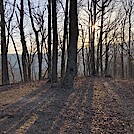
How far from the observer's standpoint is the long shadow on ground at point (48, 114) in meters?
5.27

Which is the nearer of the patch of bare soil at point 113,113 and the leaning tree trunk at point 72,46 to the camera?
the patch of bare soil at point 113,113

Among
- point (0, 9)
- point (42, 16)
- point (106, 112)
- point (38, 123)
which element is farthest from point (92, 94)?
point (42, 16)

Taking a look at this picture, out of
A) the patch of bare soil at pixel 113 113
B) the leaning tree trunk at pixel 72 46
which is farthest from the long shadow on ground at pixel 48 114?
the leaning tree trunk at pixel 72 46

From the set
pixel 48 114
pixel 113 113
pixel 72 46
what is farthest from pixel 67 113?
pixel 72 46

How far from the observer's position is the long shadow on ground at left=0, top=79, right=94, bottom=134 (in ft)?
17.3

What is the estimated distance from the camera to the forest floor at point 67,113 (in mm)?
5250

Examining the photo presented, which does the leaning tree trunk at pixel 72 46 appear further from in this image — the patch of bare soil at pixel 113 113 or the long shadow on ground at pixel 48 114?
the patch of bare soil at pixel 113 113

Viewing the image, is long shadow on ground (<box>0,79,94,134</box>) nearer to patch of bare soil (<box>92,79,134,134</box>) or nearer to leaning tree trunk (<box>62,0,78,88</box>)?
patch of bare soil (<box>92,79,134,134</box>)

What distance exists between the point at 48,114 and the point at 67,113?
49 cm

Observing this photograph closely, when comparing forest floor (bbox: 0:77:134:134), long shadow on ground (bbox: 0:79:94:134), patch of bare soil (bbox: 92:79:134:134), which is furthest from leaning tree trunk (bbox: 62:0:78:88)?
patch of bare soil (bbox: 92:79:134:134)

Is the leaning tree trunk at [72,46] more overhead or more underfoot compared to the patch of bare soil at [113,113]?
more overhead

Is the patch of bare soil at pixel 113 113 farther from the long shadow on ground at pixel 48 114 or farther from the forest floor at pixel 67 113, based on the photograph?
the long shadow on ground at pixel 48 114

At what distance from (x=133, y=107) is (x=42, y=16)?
18.7 metres

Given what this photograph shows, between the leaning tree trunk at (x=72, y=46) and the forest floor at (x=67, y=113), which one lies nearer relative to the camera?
the forest floor at (x=67, y=113)
